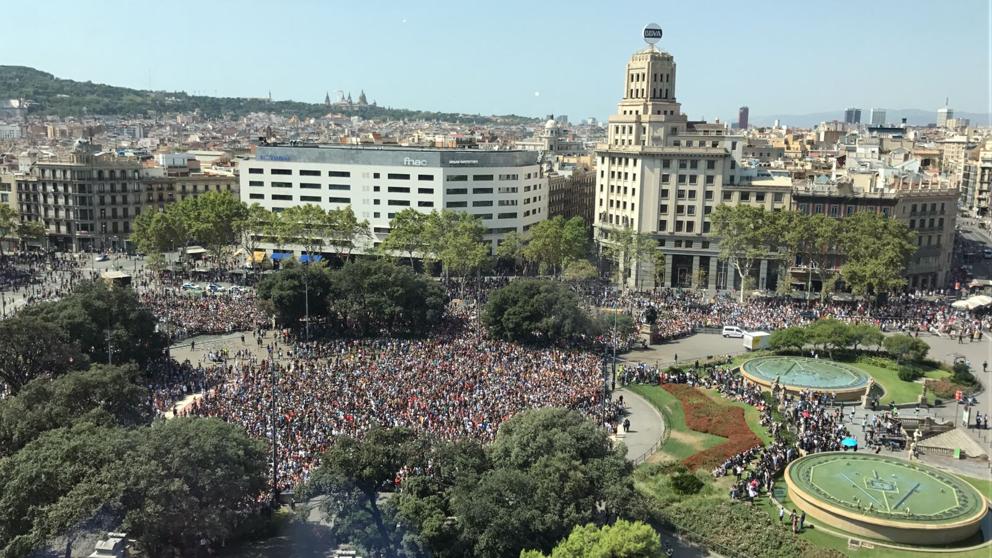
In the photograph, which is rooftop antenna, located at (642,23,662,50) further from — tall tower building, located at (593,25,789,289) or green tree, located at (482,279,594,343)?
green tree, located at (482,279,594,343)

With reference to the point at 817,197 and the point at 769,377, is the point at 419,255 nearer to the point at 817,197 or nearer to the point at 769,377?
the point at 817,197

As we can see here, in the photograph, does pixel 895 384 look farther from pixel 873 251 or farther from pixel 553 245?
pixel 553 245

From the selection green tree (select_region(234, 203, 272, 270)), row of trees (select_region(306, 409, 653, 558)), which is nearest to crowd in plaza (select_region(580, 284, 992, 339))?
row of trees (select_region(306, 409, 653, 558))

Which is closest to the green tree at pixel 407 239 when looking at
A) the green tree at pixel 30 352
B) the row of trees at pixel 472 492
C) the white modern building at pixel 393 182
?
the white modern building at pixel 393 182

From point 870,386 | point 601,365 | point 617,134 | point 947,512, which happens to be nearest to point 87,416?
point 601,365

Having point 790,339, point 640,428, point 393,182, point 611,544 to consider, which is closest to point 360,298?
point 640,428

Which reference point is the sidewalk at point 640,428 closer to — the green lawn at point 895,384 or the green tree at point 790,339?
the green tree at point 790,339
